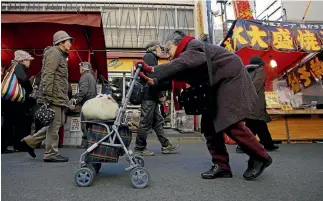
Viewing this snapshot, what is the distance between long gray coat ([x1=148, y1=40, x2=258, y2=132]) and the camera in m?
2.86

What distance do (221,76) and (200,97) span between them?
1.01 feet

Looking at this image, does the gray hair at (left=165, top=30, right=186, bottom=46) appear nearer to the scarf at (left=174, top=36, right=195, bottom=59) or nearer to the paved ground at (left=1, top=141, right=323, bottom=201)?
the scarf at (left=174, top=36, right=195, bottom=59)

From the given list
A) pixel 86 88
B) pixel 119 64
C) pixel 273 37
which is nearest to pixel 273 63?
pixel 273 37

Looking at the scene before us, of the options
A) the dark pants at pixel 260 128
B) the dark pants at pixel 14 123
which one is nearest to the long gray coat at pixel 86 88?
the dark pants at pixel 14 123

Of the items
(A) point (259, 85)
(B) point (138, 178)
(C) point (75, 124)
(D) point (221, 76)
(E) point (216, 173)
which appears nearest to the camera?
(B) point (138, 178)

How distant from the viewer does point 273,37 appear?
6527 mm

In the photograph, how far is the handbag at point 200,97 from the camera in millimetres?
2978

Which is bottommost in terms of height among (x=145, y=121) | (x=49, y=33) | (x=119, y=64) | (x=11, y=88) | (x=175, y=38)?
(x=145, y=121)

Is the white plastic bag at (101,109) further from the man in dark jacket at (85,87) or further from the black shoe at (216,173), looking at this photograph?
the man in dark jacket at (85,87)

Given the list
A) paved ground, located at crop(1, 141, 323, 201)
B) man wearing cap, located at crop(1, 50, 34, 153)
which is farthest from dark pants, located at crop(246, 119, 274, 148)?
man wearing cap, located at crop(1, 50, 34, 153)

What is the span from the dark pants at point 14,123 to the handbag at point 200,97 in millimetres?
3606

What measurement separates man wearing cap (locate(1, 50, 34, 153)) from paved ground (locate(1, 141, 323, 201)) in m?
1.42

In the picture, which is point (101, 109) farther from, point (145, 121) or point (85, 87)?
point (85, 87)

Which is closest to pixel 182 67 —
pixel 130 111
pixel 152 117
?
pixel 152 117
